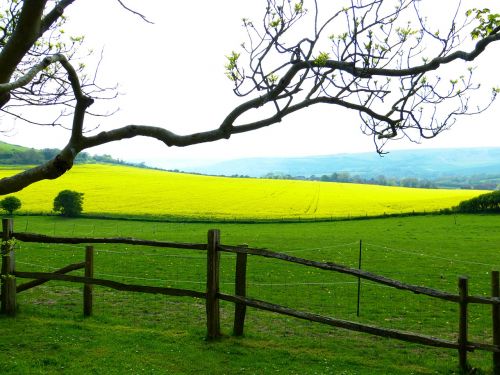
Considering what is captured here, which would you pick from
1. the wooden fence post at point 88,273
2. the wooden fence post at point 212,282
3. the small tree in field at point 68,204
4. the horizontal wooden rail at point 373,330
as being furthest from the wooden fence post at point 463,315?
the small tree in field at point 68,204

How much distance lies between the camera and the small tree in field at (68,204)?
1641 inches

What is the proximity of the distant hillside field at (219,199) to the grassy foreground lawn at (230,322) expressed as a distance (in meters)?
22.4

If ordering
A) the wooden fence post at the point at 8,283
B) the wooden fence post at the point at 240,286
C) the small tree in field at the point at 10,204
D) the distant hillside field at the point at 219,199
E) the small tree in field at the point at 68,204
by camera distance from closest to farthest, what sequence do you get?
the wooden fence post at the point at 240,286 → the wooden fence post at the point at 8,283 → the small tree in field at the point at 10,204 → the small tree in field at the point at 68,204 → the distant hillside field at the point at 219,199

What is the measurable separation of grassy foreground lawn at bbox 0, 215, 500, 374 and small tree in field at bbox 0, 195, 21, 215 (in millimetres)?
17642

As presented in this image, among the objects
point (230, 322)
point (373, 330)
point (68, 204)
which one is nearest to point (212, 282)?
point (230, 322)

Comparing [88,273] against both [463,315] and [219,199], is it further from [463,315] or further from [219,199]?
[219,199]

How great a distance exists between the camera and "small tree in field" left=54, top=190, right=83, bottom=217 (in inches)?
1641

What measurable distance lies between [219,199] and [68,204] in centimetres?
1694

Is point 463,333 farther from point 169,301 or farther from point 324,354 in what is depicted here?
point 169,301

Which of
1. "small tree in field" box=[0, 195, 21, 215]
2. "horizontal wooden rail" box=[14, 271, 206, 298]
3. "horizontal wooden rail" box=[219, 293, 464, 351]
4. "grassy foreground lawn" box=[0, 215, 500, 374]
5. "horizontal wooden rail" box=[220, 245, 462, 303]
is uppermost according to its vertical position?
"horizontal wooden rail" box=[220, 245, 462, 303]

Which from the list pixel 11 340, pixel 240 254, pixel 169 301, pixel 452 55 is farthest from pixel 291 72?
pixel 169 301

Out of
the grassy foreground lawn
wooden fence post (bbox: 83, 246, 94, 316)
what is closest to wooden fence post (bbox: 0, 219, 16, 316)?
the grassy foreground lawn

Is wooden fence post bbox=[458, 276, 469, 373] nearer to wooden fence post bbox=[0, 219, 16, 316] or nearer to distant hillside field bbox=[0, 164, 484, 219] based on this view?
wooden fence post bbox=[0, 219, 16, 316]

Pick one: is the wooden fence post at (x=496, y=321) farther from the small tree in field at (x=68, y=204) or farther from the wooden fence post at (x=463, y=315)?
the small tree in field at (x=68, y=204)
